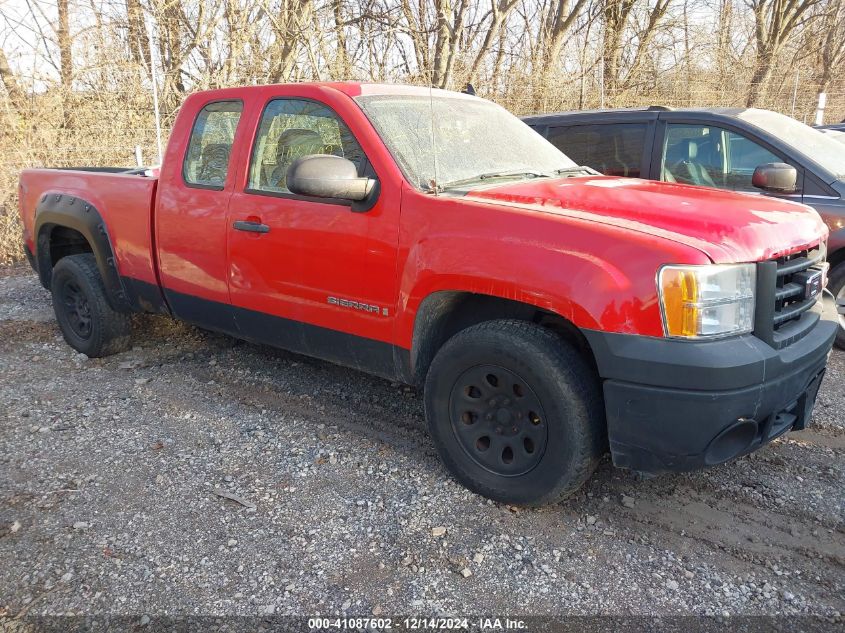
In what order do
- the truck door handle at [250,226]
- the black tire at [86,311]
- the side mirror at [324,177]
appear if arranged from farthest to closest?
the black tire at [86,311]
the truck door handle at [250,226]
the side mirror at [324,177]

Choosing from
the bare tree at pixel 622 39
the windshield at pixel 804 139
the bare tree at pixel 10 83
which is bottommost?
the windshield at pixel 804 139

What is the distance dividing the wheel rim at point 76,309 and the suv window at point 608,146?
4.08 metres

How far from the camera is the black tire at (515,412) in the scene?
8.92 feet

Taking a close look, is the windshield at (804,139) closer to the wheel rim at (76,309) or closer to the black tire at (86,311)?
the black tire at (86,311)

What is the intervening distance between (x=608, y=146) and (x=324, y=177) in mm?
3363

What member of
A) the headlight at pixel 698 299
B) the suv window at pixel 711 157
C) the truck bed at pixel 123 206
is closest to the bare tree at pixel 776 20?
the suv window at pixel 711 157

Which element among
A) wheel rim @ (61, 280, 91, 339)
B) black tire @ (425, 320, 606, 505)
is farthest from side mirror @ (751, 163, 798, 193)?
wheel rim @ (61, 280, 91, 339)

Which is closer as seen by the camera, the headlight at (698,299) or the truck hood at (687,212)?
the headlight at (698,299)

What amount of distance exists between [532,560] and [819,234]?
6.45ft

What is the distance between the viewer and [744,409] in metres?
2.50

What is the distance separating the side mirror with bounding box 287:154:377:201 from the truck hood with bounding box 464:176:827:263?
0.55 m

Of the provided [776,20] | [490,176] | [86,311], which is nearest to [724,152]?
[490,176]

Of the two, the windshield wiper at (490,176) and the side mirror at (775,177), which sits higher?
the windshield wiper at (490,176)

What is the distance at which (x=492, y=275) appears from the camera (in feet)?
9.21
